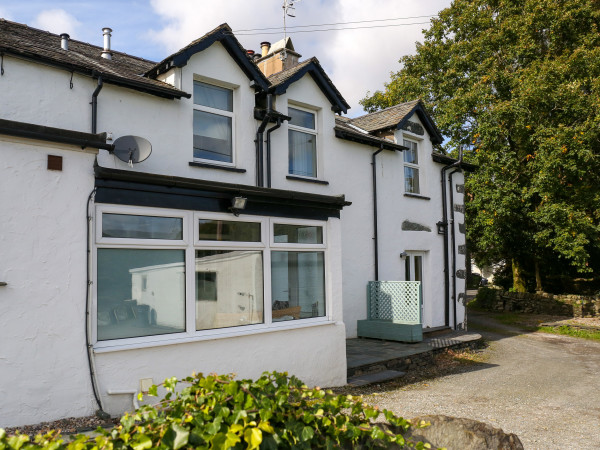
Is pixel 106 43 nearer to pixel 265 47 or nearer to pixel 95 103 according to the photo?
pixel 95 103

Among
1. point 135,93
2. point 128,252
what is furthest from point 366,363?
point 135,93

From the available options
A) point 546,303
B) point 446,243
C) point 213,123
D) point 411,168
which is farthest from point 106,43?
point 546,303

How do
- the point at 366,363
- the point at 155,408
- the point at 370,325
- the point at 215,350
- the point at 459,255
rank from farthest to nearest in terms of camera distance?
the point at 459,255 → the point at 370,325 → the point at 366,363 → the point at 215,350 → the point at 155,408

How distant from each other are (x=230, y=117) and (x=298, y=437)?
801 centimetres

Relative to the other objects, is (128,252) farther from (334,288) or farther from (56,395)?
(334,288)

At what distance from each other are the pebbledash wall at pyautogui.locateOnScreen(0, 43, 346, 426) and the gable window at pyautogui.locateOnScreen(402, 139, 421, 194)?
7132 mm

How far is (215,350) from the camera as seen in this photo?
21.8ft

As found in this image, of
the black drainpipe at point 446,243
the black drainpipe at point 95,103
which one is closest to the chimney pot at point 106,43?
the black drainpipe at point 95,103

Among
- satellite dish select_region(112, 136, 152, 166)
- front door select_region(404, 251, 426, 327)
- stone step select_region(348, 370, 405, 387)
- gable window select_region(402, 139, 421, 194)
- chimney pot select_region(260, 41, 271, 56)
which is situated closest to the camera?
satellite dish select_region(112, 136, 152, 166)

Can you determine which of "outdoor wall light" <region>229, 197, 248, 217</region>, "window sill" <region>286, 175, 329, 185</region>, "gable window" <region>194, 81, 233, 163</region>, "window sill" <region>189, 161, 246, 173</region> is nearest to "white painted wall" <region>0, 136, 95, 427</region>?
"outdoor wall light" <region>229, 197, 248, 217</region>

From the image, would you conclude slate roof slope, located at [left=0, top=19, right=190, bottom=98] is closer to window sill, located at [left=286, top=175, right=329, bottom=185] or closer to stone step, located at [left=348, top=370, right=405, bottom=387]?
window sill, located at [left=286, top=175, right=329, bottom=185]

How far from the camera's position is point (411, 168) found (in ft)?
45.4

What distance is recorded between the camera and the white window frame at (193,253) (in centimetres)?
581

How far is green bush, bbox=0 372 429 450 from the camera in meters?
2.33
